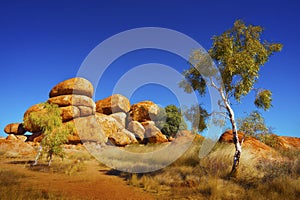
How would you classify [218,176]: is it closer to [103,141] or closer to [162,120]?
[103,141]

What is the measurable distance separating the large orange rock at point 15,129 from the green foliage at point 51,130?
26249mm

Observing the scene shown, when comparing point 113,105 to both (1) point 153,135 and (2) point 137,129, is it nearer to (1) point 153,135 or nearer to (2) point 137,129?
(2) point 137,129

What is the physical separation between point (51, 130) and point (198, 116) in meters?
10.6

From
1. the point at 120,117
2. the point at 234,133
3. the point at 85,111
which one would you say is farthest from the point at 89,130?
the point at 234,133

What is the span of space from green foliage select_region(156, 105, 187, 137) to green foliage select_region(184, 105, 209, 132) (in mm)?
30177

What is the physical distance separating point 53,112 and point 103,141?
17.1 meters

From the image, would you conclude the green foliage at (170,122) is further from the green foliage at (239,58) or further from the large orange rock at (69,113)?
the green foliage at (239,58)

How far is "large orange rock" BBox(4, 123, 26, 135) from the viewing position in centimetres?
3750

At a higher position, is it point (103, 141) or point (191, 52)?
point (191, 52)

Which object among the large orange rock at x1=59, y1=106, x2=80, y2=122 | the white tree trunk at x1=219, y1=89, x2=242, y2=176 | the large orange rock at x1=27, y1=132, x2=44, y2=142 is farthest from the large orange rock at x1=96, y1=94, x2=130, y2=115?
the white tree trunk at x1=219, y1=89, x2=242, y2=176

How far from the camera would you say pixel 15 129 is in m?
37.7

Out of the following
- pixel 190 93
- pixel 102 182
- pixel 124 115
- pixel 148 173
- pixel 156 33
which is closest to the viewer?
pixel 102 182

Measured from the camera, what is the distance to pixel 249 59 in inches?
395

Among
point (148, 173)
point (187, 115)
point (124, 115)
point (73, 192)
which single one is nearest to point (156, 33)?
point (187, 115)
